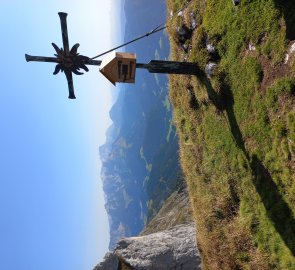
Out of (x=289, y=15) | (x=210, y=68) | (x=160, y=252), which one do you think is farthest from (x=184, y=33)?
(x=160, y=252)

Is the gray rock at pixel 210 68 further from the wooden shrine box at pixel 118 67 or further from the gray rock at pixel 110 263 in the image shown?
the gray rock at pixel 110 263

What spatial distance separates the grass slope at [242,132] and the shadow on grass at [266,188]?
0.10 ft

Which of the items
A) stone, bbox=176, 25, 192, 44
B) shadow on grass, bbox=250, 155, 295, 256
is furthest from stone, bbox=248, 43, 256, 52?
stone, bbox=176, 25, 192, 44

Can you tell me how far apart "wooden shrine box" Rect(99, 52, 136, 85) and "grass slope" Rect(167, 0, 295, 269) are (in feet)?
10.6

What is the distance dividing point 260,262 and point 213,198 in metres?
3.81

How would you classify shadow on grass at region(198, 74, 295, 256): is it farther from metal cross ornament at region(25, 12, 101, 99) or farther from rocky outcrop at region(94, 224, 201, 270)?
rocky outcrop at region(94, 224, 201, 270)

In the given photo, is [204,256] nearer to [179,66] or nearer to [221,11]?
[179,66]

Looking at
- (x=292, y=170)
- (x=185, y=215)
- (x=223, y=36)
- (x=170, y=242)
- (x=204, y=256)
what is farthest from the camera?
(x=185, y=215)

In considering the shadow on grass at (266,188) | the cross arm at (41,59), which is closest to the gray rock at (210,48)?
the shadow on grass at (266,188)

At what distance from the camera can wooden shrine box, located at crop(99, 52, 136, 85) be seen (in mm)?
13031

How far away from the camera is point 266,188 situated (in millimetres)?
11570

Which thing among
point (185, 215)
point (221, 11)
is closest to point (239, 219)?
point (221, 11)

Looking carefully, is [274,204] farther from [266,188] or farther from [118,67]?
[118,67]

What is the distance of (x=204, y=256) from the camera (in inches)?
687
